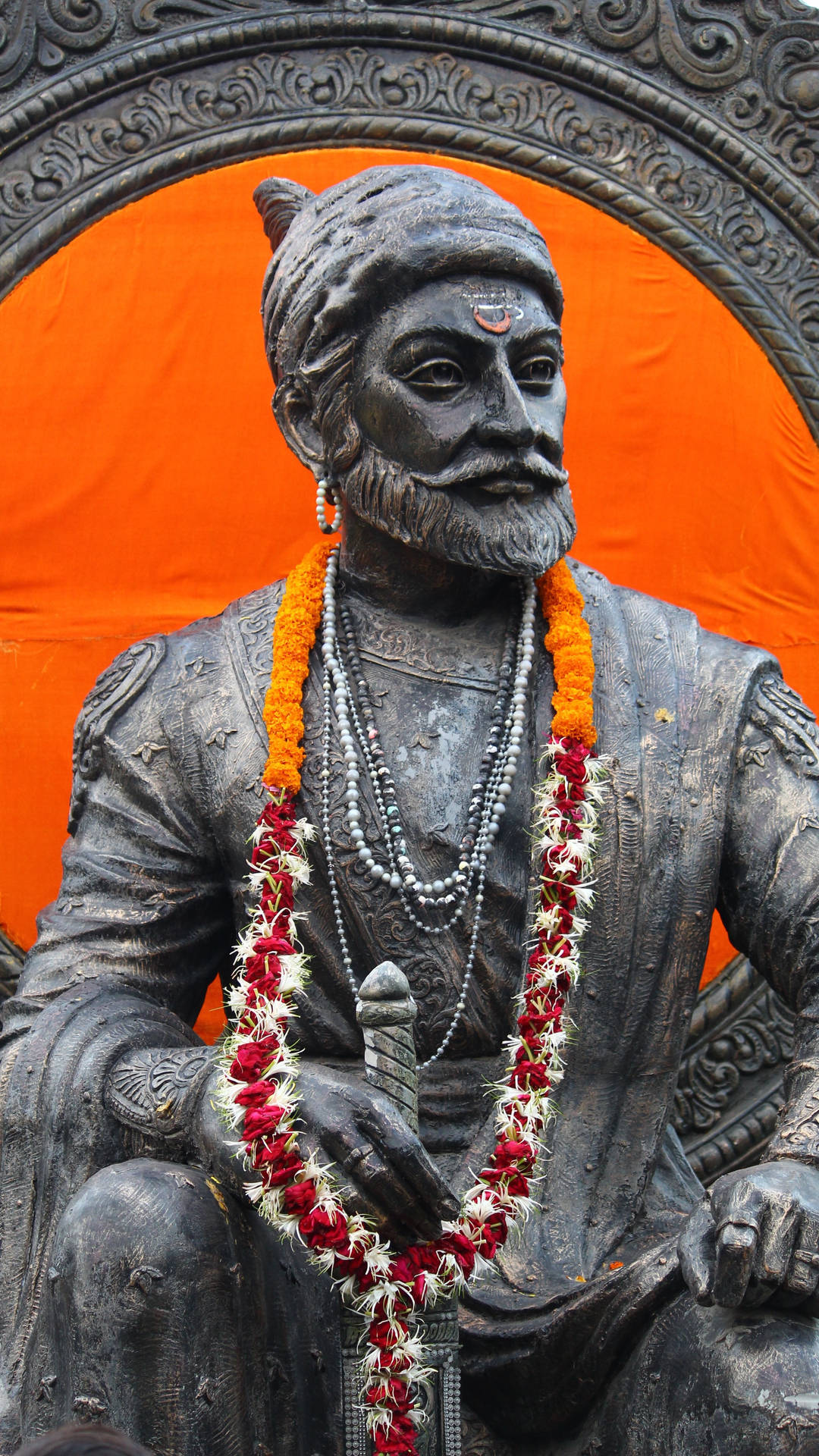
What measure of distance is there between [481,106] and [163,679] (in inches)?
93.6

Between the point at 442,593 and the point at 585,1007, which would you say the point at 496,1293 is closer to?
the point at 585,1007

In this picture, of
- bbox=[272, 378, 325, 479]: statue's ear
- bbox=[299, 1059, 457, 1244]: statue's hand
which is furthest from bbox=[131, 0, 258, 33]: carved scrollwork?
bbox=[299, 1059, 457, 1244]: statue's hand

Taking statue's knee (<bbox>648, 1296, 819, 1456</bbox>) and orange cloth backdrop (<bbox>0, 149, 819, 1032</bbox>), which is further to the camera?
orange cloth backdrop (<bbox>0, 149, 819, 1032</bbox>)

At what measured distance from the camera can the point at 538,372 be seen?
4.16 meters

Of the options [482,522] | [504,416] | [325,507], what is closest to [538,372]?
[504,416]

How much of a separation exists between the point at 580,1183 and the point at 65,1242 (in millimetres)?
962

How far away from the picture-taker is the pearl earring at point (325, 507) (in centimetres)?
432

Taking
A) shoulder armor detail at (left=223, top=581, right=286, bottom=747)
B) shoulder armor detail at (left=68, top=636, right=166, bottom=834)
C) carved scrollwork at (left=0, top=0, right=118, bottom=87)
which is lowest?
shoulder armor detail at (left=68, top=636, right=166, bottom=834)

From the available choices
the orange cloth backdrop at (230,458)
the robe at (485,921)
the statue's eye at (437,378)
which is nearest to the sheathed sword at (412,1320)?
the robe at (485,921)

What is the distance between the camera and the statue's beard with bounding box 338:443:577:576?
13.3ft

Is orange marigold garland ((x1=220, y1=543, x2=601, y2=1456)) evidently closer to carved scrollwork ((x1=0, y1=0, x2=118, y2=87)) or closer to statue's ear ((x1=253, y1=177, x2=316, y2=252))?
statue's ear ((x1=253, y1=177, x2=316, y2=252))

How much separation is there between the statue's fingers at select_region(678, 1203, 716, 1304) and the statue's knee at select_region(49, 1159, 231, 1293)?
67 cm

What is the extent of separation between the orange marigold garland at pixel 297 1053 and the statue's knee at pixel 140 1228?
0.09m

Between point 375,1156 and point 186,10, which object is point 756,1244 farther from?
point 186,10
